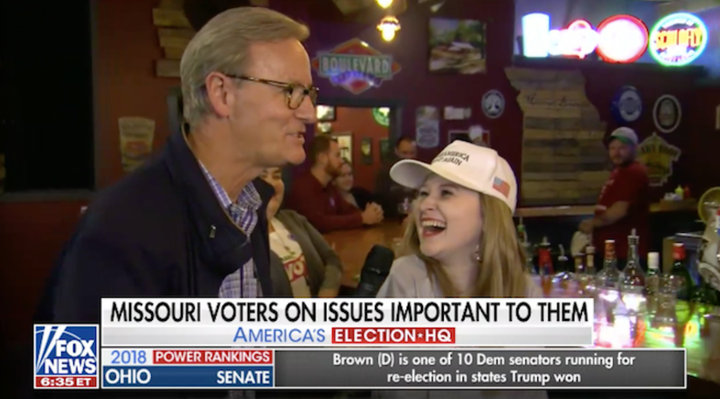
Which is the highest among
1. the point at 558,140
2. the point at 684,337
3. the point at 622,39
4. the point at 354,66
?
the point at 622,39

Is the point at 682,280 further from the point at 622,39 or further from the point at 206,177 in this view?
the point at 622,39

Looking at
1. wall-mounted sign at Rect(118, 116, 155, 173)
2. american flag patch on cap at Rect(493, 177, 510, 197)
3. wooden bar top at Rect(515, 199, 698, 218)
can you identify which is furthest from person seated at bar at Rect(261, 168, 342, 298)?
wooden bar top at Rect(515, 199, 698, 218)

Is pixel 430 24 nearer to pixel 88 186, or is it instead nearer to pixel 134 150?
pixel 134 150

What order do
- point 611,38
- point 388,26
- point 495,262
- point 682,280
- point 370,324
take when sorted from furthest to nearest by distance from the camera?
point 611,38 → point 388,26 → point 682,280 → point 495,262 → point 370,324

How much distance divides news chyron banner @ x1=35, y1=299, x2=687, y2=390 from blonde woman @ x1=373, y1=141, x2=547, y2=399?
0.11 metres

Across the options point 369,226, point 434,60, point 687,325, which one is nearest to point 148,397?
point 687,325

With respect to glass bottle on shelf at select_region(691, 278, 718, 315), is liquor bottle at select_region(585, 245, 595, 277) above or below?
above

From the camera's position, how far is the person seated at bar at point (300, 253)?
73.0 inches

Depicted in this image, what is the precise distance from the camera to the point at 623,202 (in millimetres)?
2691

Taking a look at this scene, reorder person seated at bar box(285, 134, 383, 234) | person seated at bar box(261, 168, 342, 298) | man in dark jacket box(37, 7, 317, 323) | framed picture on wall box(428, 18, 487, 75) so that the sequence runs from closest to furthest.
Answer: man in dark jacket box(37, 7, 317, 323), person seated at bar box(261, 168, 342, 298), person seated at bar box(285, 134, 383, 234), framed picture on wall box(428, 18, 487, 75)

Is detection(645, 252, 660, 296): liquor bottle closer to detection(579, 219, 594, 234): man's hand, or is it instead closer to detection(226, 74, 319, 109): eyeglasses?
detection(226, 74, 319, 109): eyeglasses

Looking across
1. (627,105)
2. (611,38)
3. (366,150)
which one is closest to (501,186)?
(611,38)

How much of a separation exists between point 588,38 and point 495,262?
372 centimetres

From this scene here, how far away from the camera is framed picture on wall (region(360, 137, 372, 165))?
5.59 metres
